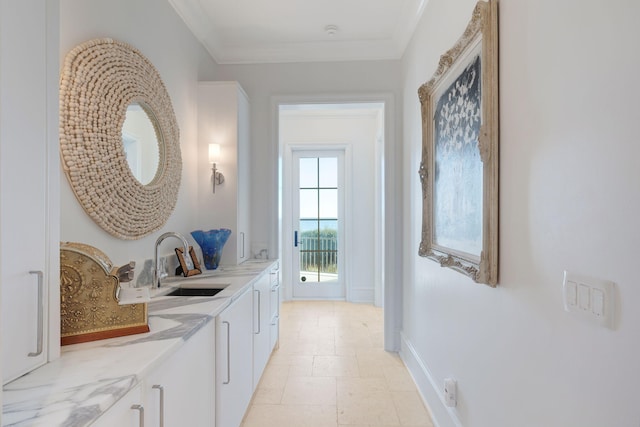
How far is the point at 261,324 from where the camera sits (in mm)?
2471

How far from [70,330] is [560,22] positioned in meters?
1.70

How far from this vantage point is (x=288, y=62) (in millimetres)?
3236

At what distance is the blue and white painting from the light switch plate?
54 cm

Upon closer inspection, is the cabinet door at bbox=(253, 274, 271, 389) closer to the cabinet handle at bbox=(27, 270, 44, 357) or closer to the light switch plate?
the cabinet handle at bbox=(27, 270, 44, 357)

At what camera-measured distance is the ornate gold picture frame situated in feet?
4.39

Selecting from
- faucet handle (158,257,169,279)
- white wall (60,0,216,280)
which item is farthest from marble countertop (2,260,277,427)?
faucet handle (158,257,169,279)

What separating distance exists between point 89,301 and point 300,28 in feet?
8.52

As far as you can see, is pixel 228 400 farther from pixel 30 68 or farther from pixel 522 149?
pixel 522 149

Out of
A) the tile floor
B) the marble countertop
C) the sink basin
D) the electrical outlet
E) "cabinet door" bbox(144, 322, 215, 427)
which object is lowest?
the tile floor

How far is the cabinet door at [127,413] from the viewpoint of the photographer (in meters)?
0.82

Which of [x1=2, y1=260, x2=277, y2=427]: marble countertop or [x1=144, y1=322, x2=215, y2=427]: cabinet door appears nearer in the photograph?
[x1=2, y1=260, x2=277, y2=427]: marble countertop

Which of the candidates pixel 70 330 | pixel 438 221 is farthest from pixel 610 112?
pixel 70 330

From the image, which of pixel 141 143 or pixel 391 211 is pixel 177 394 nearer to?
pixel 141 143

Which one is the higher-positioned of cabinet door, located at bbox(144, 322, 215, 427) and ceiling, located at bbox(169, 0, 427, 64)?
ceiling, located at bbox(169, 0, 427, 64)
